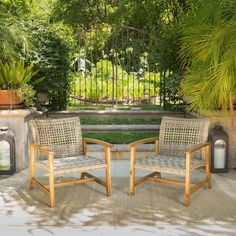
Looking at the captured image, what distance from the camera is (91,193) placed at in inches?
173

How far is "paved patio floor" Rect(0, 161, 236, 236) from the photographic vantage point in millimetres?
3369

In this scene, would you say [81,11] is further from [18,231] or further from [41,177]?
[18,231]

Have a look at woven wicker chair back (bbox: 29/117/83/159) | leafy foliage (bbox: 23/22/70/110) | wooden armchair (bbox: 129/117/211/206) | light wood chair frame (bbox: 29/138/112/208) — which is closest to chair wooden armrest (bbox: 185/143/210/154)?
wooden armchair (bbox: 129/117/211/206)

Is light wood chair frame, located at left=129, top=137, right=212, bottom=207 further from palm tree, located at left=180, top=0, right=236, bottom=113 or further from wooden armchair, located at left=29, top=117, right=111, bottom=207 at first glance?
palm tree, located at left=180, top=0, right=236, bottom=113

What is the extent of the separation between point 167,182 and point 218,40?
165 cm

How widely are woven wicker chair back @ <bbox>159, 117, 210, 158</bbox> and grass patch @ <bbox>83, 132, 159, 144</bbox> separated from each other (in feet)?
6.27

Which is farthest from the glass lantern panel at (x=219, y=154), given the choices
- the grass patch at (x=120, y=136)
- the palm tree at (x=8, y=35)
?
the palm tree at (x=8, y=35)

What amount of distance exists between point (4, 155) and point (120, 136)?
2394 mm

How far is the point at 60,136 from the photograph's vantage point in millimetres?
4691

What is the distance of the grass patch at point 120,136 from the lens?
6699 millimetres

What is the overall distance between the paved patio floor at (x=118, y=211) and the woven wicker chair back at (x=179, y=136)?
0.40m

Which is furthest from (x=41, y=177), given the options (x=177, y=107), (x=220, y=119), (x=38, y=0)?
(x=38, y=0)

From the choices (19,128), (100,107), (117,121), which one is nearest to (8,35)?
(19,128)

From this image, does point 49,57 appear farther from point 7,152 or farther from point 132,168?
point 132,168
